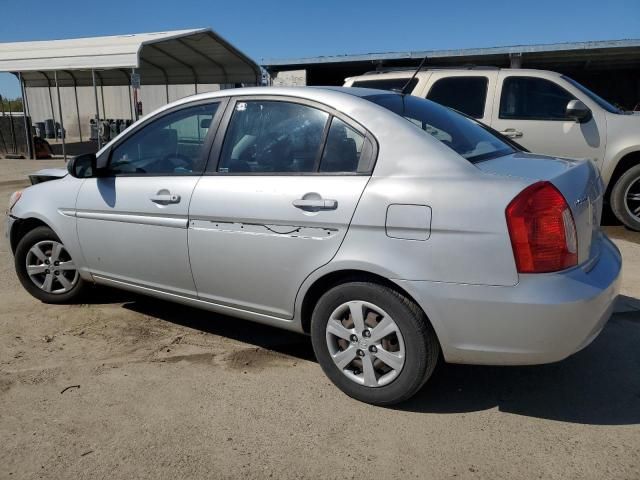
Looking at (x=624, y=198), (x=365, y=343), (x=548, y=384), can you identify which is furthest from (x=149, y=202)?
(x=624, y=198)

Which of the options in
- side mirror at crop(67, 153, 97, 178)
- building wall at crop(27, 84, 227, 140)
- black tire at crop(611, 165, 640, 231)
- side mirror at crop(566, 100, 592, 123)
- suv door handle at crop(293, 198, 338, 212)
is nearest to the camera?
suv door handle at crop(293, 198, 338, 212)

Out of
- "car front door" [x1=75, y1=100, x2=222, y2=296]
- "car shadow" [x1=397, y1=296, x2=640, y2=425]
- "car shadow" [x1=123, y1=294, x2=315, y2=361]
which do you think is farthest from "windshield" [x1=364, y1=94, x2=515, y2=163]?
"car shadow" [x1=123, y1=294, x2=315, y2=361]

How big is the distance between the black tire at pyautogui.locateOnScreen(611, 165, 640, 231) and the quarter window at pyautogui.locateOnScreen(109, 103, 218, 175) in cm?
544

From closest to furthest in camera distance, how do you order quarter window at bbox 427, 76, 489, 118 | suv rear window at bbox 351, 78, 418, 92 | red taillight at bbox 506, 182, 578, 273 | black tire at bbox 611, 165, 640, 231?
red taillight at bbox 506, 182, 578, 273
black tire at bbox 611, 165, 640, 231
quarter window at bbox 427, 76, 489, 118
suv rear window at bbox 351, 78, 418, 92

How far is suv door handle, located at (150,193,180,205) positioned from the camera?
345 centimetres

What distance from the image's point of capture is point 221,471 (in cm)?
247

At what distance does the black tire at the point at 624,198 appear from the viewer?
6.72 m

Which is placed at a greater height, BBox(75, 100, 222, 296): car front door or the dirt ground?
BBox(75, 100, 222, 296): car front door

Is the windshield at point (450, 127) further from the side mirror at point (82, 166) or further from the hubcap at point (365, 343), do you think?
the side mirror at point (82, 166)

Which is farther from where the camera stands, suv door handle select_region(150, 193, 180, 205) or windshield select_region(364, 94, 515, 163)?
suv door handle select_region(150, 193, 180, 205)

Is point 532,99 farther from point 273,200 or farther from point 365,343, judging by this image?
point 365,343

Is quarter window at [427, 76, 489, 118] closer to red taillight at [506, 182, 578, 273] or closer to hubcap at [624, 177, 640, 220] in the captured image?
hubcap at [624, 177, 640, 220]

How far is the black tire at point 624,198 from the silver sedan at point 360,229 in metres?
3.96

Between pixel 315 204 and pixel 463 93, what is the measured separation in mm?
4957
